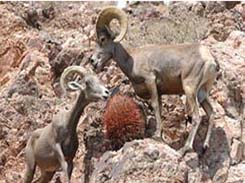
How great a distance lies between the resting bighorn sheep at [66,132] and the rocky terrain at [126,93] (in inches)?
20.3

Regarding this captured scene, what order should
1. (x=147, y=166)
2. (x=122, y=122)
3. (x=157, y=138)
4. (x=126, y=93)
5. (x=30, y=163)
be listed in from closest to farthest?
(x=147, y=166) → (x=157, y=138) → (x=122, y=122) → (x=30, y=163) → (x=126, y=93)

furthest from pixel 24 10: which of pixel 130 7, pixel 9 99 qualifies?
pixel 9 99

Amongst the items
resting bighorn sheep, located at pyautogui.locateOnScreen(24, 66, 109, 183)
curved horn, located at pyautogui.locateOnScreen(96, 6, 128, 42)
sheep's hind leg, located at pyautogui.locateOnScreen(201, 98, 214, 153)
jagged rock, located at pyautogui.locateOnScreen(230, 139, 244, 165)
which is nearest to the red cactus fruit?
resting bighorn sheep, located at pyautogui.locateOnScreen(24, 66, 109, 183)

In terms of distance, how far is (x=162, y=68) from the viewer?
11586mm

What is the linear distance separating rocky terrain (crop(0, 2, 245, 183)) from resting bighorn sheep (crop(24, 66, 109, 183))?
0.52m

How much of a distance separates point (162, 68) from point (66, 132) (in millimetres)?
1760

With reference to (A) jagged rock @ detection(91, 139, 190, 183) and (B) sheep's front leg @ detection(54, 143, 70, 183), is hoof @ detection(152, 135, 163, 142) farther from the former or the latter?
(B) sheep's front leg @ detection(54, 143, 70, 183)

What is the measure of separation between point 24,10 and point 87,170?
7106 mm

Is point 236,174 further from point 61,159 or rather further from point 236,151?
point 61,159

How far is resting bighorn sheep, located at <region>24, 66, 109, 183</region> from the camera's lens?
11.2m

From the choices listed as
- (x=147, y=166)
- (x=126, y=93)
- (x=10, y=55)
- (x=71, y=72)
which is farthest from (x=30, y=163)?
(x=10, y=55)

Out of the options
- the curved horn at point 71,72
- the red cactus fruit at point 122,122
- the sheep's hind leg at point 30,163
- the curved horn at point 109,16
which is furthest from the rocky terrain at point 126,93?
the curved horn at point 109,16

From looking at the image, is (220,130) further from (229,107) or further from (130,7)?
(130,7)

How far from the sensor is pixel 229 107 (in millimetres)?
12375
